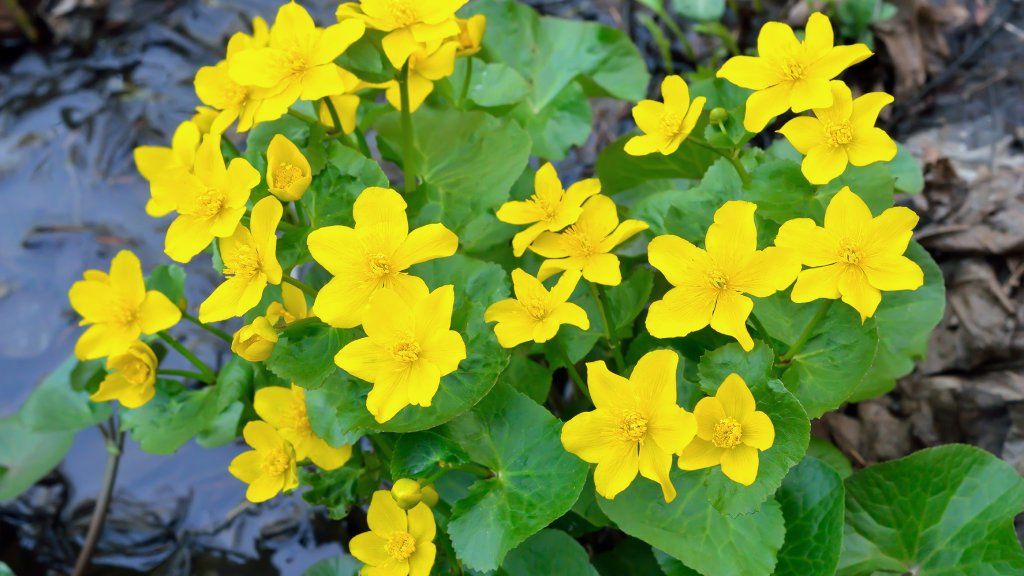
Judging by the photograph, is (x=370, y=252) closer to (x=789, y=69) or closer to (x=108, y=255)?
(x=789, y=69)

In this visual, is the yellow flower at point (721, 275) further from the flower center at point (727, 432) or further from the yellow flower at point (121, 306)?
the yellow flower at point (121, 306)

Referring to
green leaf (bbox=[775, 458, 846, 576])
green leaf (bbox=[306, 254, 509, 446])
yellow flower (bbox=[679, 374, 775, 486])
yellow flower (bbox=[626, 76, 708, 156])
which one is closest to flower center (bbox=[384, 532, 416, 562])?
green leaf (bbox=[306, 254, 509, 446])

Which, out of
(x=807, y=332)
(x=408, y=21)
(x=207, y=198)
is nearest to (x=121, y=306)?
(x=207, y=198)

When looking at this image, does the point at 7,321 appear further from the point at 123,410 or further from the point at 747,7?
the point at 747,7

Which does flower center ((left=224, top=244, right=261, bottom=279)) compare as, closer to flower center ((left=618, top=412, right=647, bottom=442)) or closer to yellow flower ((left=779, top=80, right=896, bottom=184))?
flower center ((left=618, top=412, right=647, bottom=442))

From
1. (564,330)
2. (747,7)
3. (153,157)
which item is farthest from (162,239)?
(747,7)
